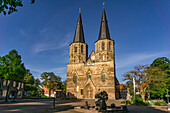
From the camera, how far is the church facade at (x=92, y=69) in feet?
134

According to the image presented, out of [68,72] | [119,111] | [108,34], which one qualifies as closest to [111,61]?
[108,34]

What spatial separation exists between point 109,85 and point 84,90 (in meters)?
7.76

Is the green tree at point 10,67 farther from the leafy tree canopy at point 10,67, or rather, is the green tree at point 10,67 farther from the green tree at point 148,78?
the green tree at point 148,78

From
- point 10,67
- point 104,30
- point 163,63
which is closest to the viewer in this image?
point 10,67

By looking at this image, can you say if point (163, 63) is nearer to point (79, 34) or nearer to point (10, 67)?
point (79, 34)

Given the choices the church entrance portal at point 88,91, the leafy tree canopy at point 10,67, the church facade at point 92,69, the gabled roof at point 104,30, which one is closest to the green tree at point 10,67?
the leafy tree canopy at point 10,67

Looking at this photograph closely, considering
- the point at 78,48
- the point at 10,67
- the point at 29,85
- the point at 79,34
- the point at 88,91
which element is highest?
A: the point at 79,34

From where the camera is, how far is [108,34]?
45.2 meters

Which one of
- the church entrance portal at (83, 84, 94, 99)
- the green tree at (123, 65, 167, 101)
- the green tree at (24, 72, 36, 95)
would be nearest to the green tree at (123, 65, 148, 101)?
the green tree at (123, 65, 167, 101)

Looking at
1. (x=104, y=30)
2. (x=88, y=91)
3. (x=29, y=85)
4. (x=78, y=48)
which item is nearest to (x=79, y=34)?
(x=78, y=48)

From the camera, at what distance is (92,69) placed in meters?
43.8

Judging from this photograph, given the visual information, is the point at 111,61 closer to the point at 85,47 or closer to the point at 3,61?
the point at 85,47

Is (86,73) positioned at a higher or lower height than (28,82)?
higher

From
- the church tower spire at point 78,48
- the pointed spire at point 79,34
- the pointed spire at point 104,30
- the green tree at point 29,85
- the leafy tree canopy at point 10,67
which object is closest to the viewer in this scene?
the leafy tree canopy at point 10,67
